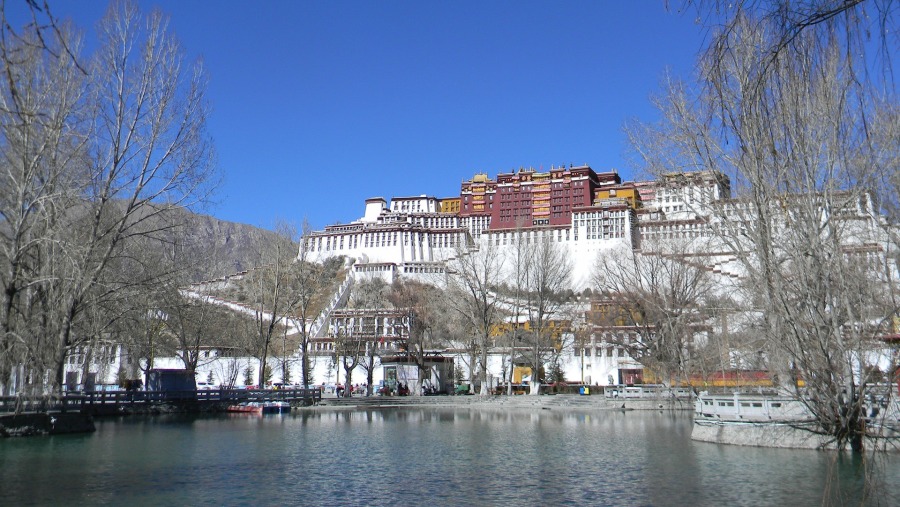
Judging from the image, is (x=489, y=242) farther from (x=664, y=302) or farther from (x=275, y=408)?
(x=275, y=408)

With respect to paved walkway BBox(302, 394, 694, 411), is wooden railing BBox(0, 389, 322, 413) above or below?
above

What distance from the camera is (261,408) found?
3347cm

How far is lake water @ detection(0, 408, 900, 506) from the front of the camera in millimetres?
10391

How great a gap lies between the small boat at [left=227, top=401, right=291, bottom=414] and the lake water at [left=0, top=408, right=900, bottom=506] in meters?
11.6

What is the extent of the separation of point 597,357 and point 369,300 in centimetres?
1934

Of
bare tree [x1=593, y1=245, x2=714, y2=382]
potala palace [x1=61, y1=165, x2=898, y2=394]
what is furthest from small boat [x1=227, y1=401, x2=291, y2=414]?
bare tree [x1=593, y1=245, x2=714, y2=382]

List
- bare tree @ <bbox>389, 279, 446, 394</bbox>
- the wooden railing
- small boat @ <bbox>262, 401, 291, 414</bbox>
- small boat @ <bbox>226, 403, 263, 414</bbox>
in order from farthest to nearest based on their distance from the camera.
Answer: bare tree @ <bbox>389, 279, 446, 394</bbox>
small boat @ <bbox>262, 401, 291, 414</bbox>
small boat @ <bbox>226, 403, 263, 414</bbox>
the wooden railing

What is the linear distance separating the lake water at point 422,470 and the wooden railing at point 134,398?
44.4 inches

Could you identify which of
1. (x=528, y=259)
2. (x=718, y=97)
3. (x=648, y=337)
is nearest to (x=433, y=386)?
(x=528, y=259)

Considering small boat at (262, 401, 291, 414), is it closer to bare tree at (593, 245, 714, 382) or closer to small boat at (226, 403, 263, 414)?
small boat at (226, 403, 263, 414)

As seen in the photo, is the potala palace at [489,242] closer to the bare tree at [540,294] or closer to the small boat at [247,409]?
the bare tree at [540,294]

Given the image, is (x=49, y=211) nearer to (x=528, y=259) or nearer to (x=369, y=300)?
(x=528, y=259)

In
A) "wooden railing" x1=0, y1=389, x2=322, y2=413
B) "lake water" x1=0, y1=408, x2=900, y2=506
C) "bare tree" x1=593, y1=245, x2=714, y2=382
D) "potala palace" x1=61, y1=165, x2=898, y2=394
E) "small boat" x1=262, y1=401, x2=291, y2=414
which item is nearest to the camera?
"lake water" x1=0, y1=408, x2=900, y2=506

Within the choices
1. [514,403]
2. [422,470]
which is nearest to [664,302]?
[514,403]
